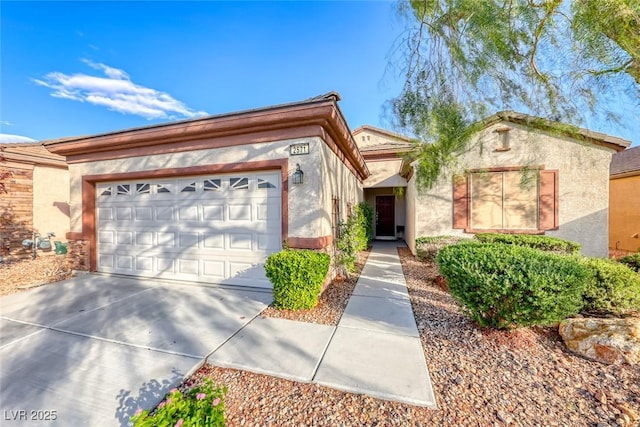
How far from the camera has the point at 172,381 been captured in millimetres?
2414

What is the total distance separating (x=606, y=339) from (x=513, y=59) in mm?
4416

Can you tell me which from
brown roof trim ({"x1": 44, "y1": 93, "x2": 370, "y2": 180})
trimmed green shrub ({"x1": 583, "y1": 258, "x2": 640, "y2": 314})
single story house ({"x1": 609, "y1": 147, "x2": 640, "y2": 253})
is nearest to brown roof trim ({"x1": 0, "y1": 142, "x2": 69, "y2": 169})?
brown roof trim ({"x1": 44, "y1": 93, "x2": 370, "y2": 180})

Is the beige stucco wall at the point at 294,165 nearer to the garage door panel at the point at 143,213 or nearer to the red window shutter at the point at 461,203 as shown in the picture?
the garage door panel at the point at 143,213

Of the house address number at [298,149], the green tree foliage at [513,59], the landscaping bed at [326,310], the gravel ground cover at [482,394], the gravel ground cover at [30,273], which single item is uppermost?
the green tree foliage at [513,59]

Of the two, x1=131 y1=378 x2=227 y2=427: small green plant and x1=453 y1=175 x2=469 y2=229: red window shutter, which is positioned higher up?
x1=453 y1=175 x2=469 y2=229: red window shutter

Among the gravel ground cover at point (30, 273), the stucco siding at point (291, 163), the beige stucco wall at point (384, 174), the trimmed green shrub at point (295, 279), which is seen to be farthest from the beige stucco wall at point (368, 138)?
the gravel ground cover at point (30, 273)

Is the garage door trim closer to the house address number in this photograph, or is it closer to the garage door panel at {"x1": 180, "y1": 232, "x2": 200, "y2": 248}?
the house address number

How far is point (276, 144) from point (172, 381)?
3.96 metres

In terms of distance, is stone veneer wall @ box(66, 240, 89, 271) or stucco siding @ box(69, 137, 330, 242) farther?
stone veneer wall @ box(66, 240, 89, 271)

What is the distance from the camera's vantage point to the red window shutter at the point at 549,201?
7559 mm

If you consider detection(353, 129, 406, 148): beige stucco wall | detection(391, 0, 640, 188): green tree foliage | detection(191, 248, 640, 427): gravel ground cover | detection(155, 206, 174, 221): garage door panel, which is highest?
detection(353, 129, 406, 148): beige stucco wall

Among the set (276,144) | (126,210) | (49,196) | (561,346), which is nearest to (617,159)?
(561,346)

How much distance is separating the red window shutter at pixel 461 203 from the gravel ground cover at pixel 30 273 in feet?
36.9

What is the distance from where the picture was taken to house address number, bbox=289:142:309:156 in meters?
4.67
